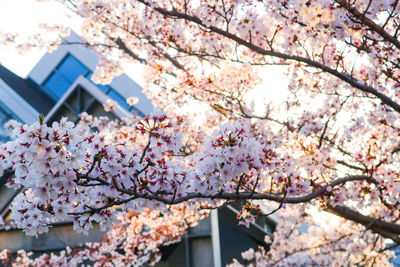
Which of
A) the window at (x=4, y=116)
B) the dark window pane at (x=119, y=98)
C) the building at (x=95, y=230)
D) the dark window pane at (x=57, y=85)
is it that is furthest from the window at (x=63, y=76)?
the window at (x=4, y=116)

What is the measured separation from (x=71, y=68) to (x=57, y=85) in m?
1.36

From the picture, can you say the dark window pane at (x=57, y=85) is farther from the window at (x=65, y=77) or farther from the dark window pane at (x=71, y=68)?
the dark window pane at (x=71, y=68)

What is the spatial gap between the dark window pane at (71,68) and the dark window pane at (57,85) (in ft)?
1.11

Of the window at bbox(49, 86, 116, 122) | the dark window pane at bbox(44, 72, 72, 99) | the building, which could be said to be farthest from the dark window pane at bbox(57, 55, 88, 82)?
the window at bbox(49, 86, 116, 122)

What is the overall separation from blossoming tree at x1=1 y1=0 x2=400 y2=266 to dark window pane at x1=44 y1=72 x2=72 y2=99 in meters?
13.1

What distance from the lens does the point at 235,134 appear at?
3.01m

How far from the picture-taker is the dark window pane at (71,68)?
2238 centimetres

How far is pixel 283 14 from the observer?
5.32 m

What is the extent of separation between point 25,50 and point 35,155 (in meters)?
8.77

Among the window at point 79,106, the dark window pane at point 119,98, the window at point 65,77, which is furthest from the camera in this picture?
the window at point 65,77

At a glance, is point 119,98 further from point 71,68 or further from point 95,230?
point 95,230

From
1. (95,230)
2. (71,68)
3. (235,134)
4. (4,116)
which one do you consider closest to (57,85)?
(71,68)

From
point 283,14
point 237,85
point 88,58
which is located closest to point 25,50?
point 237,85

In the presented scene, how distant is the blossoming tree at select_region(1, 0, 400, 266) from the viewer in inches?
116
